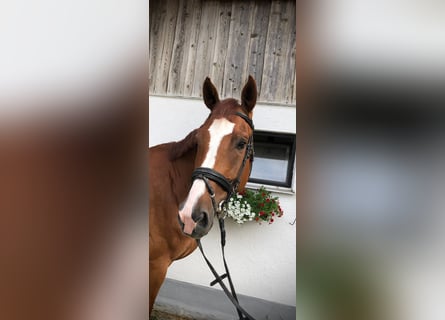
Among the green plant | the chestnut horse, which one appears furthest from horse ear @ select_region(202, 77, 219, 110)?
the green plant

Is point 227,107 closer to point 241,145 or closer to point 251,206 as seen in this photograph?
point 241,145

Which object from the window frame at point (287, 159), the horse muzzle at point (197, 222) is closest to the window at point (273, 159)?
the window frame at point (287, 159)

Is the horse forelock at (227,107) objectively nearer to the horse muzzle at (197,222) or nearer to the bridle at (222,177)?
the bridle at (222,177)

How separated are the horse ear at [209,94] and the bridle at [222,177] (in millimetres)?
45

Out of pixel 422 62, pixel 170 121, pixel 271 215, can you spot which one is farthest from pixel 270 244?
pixel 422 62

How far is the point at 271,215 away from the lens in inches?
21.6

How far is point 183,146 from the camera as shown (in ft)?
1.97

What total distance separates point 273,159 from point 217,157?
0.32ft

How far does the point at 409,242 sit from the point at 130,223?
0.74ft

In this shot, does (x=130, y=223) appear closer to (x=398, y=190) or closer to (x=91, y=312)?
(x=91, y=312)

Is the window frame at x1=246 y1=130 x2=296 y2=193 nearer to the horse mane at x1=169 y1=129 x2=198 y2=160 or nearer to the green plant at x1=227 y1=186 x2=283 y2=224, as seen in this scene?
the green plant at x1=227 y1=186 x2=283 y2=224

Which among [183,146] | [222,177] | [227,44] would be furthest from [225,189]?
[227,44]

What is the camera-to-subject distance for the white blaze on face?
0.52 metres

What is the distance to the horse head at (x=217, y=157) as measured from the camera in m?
0.52
